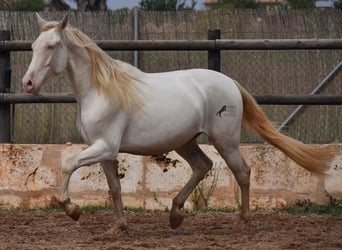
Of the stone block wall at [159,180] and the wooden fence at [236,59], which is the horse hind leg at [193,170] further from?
the wooden fence at [236,59]

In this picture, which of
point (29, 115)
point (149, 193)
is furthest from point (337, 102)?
point (29, 115)

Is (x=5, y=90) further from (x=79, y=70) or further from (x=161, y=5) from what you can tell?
(x=161, y=5)

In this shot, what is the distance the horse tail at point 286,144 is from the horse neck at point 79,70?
146 centimetres

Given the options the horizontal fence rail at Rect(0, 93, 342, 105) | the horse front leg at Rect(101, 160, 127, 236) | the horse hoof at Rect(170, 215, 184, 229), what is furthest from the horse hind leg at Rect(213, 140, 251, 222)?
the horizontal fence rail at Rect(0, 93, 342, 105)

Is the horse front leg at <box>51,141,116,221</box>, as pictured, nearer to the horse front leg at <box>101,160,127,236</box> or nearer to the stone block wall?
the horse front leg at <box>101,160,127,236</box>

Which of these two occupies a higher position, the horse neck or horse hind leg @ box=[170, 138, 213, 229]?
the horse neck

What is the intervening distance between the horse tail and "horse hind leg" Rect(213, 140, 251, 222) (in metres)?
0.35

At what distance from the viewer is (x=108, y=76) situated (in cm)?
742

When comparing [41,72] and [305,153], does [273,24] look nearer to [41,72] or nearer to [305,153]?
[305,153]

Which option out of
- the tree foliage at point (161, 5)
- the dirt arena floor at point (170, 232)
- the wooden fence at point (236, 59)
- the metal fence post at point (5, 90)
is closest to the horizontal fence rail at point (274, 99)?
the metal fence post at point (5, 90)

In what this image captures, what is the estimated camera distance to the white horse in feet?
23.8

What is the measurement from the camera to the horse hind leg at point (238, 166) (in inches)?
316

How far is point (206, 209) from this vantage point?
924cm

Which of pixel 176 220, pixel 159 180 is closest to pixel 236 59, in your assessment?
pixel 159 180
